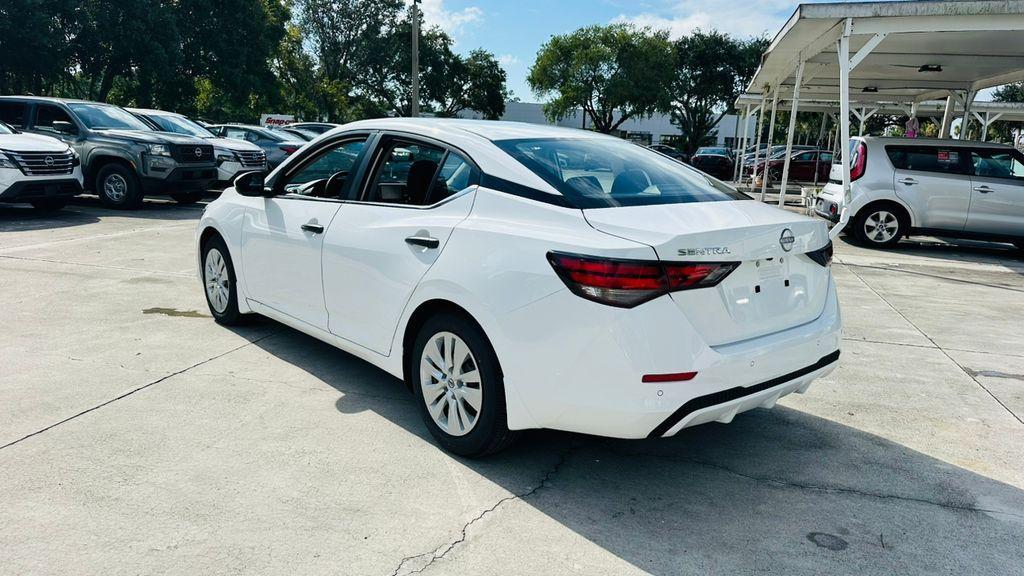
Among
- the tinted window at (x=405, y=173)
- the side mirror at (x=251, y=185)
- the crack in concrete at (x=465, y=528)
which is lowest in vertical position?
the crack in concrete at (x=465, y=528)

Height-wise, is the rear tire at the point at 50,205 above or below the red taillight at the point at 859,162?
below

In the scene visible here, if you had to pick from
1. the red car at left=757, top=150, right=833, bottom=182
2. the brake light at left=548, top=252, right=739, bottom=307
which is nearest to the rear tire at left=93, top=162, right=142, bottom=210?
the brake light at left=548, top=252, right=739, bottom=307

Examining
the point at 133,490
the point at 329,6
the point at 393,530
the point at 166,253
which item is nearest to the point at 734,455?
the point at 393,530

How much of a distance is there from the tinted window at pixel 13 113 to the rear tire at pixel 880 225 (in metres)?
14.2

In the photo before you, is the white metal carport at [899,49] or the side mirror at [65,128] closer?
the white metal carport at [899,49]

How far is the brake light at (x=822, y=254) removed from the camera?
3341mm

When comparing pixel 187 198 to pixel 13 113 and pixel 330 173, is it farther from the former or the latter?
pixel 330 173

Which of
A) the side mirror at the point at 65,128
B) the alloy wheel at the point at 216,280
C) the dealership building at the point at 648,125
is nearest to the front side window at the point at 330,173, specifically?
the alloy wheel at the point at 216,280

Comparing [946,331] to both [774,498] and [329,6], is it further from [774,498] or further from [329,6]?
[329,6]

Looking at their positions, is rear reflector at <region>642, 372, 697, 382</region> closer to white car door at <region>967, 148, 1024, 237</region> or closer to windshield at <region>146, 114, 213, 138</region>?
white car door at <region>967, 148, 1024, 237</region>

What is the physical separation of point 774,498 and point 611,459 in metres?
0.77

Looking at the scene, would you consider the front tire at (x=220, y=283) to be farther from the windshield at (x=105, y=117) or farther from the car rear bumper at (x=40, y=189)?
the windshield at (x=105, y=117)

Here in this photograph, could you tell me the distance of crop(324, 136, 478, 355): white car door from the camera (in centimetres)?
343

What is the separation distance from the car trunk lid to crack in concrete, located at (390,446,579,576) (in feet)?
3.38
